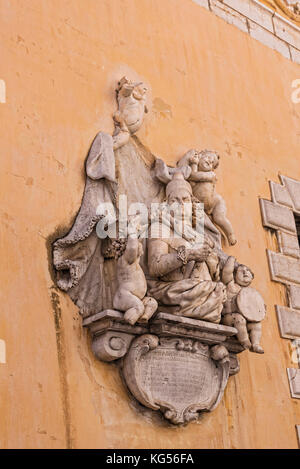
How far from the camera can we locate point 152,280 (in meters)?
5.19

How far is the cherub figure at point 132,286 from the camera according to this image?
4.79m

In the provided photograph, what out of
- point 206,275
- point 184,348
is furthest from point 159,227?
point 184,348

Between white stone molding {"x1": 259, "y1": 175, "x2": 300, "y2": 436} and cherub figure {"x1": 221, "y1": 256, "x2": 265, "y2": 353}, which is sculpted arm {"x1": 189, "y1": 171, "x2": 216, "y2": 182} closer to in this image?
cherub figure {"x1": 221, "y1": 256, "x2": 265, "y2": 353}

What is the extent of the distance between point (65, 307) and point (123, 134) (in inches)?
51.4

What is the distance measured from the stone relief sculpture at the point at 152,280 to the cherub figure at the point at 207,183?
0.39ft

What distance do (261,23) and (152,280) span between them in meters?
3.20

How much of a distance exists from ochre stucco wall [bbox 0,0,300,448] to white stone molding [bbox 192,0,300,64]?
131mm

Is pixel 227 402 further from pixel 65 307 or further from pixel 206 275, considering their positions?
pixel 65 307

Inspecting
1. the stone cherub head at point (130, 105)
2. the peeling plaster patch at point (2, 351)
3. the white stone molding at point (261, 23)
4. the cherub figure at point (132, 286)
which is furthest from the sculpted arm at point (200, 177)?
the peeling plaster patch at point (2, 351)

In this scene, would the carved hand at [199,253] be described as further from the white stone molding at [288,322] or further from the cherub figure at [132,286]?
the white stone molding at [288,322]

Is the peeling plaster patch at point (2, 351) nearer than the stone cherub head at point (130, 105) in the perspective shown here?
Yes

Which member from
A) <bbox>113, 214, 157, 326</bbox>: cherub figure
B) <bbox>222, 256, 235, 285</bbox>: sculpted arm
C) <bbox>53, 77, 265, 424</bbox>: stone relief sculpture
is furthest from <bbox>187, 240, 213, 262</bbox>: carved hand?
<bbox>222, 256, 235, 285</bbox>: sculpted arm

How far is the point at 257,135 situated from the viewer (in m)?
6.77
